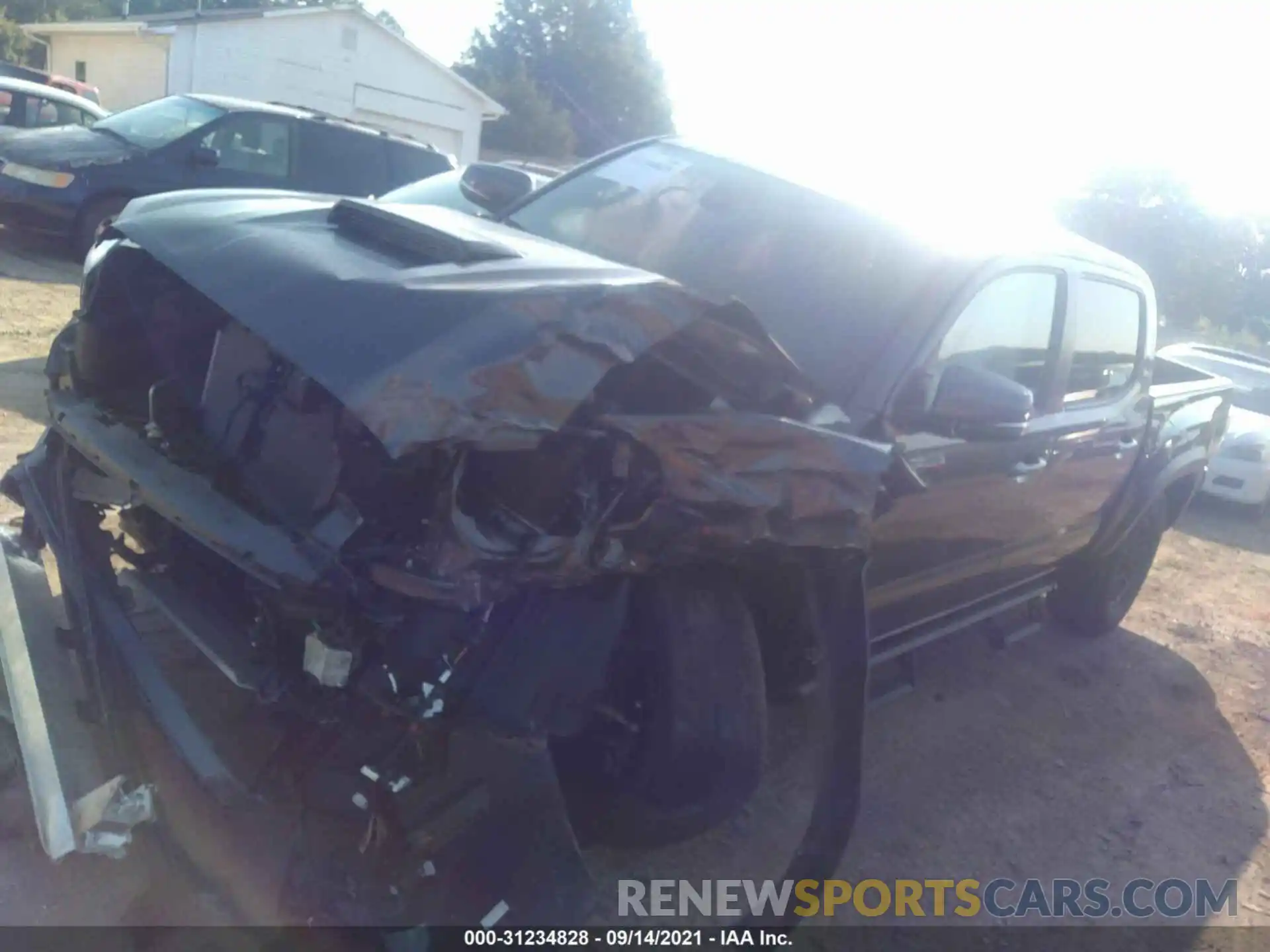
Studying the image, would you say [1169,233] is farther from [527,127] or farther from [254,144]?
[254,144]

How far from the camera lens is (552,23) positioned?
Result: 5544cm

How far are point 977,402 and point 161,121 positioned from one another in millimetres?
10202

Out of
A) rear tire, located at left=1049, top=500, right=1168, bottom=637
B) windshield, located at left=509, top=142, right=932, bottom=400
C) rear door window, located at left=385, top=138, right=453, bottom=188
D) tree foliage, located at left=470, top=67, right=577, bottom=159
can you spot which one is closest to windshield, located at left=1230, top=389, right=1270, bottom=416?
rear tire, located at left=1049, top=500, right=1168, bottom=637

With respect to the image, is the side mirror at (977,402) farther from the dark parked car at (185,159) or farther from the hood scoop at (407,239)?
the dark parked car at (185,159)

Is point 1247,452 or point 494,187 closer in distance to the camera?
point 494,187

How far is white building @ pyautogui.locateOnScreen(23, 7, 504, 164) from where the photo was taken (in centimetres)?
2388

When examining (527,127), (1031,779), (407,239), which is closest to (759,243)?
(407,239)

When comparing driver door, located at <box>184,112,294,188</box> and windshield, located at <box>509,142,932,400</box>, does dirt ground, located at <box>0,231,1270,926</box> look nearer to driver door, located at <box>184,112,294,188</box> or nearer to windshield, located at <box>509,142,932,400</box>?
windshield, located at <box>509,142,932,400</box>

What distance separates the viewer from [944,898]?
3.70m

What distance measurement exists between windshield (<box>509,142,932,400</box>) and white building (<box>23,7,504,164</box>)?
2094cm

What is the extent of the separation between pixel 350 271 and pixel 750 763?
5.09 ft

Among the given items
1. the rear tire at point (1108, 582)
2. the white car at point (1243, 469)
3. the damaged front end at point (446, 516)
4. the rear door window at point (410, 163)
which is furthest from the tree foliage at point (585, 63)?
the damaged front end at point (446, 516)

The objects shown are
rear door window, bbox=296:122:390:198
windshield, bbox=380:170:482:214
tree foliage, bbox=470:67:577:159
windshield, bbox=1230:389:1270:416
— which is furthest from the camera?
tree foliage, bbox=470:67:577:159

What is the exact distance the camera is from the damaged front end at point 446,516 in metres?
2.46
